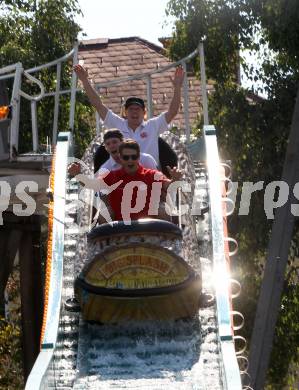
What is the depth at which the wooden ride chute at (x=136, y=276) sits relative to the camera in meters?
7.62

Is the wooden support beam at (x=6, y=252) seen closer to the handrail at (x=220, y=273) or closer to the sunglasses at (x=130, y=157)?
the handrail at (x=220, y=273)

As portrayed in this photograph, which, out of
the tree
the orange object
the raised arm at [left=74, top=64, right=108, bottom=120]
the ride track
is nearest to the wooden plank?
the tree

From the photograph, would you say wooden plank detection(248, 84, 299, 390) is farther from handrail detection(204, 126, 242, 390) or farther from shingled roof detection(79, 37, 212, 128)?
shingled roof detection(79, 37, 212, 128)

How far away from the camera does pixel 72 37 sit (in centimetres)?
1466

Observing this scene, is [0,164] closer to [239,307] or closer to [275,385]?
[239,307]

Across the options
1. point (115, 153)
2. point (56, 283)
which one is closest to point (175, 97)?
point (115, 153)

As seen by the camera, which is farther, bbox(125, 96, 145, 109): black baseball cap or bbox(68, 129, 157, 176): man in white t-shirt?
bbox(125, 96, 145, 109): black baseball cap

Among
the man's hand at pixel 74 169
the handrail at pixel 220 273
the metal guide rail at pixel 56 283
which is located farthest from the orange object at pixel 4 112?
the man's hand at pixel 74 169

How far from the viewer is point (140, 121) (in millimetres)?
9484

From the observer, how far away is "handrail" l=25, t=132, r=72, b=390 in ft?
23.0

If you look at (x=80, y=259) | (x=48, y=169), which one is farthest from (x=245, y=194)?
(x=80, y=259)

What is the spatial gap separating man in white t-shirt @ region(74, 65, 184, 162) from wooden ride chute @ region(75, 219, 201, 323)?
181 centimetres

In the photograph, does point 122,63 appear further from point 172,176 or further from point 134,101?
point 172,176

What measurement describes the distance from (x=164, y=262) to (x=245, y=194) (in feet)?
19.0
